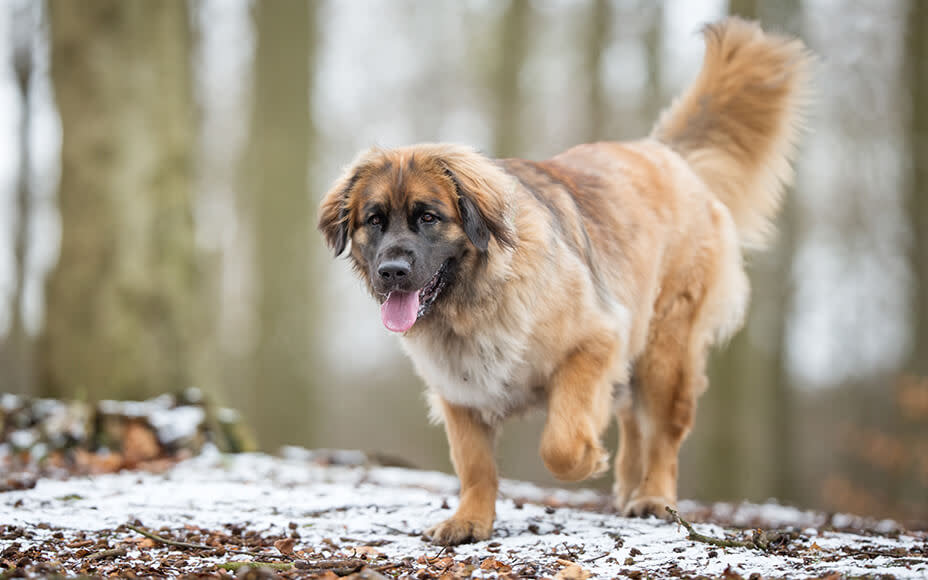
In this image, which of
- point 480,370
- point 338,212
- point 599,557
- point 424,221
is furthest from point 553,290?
point 599,557

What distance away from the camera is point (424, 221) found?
4.21 metres

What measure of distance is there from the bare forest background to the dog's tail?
9.75 ft

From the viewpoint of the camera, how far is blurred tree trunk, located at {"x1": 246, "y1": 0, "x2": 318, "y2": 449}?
485 inches

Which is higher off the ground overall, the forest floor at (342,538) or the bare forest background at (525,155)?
the bare forest background at (525,155)

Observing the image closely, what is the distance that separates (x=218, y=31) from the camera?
14484mm

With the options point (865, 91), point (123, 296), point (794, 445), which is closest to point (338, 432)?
point (794, 445)

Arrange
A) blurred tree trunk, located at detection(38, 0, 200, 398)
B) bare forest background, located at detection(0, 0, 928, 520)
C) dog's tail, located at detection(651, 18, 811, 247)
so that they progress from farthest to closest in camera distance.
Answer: bare forest background, located at detection(0, 0, 928, 520) → blurred tree trunk, located at detection(38, 0, 200, 398) → dog's tail, located at detection(651, 18, 811, 247)

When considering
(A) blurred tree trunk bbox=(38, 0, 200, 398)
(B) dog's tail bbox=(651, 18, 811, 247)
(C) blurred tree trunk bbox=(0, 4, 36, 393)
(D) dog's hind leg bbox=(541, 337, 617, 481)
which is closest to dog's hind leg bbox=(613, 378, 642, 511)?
(D) dog's hind leg bbox=(541, 337, 617, 481)

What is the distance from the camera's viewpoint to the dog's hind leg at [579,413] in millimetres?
4133

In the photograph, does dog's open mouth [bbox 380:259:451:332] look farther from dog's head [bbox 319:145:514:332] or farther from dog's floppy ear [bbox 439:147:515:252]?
dog's floppy ear [bbox 439:147:515:252]

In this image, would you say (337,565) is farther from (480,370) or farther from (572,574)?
(480,370)

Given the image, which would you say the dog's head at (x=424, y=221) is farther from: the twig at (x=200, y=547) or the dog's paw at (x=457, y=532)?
the twig at (x=200, y=547)

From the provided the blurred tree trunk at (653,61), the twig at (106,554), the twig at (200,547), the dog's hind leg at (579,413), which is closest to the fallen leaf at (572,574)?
the dog's hind leg at (579,413)

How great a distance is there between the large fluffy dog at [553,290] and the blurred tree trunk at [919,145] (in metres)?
8.36
